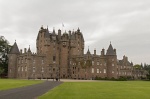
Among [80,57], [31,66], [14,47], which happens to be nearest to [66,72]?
[80,57]

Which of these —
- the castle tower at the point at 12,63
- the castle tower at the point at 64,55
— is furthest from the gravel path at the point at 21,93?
the castle tower at the point at 64,55

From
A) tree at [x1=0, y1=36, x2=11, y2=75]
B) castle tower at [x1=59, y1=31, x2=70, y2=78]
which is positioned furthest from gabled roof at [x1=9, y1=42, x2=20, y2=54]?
castle tower at [x1=59, y1=31, x2=70, y2=78]

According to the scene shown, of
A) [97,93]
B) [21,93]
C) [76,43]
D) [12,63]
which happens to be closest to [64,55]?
[76,43]

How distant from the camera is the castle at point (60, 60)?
10462 centimetres

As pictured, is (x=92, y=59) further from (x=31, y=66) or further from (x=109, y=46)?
(x=31, y=66)

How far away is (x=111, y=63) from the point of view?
110000mm

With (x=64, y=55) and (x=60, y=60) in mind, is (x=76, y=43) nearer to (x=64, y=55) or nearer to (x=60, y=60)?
(x=64, y=55)

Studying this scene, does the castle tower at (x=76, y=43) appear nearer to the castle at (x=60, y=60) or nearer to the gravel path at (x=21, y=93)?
the castle at (x=60, y=60)

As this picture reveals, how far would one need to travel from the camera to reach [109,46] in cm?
11225

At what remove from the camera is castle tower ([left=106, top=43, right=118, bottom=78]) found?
109 metres

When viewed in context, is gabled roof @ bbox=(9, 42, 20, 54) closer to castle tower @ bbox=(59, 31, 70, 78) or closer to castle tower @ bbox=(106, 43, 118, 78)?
castle tower @ bbox=(59, 31, 70, 78)

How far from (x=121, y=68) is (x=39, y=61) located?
50.9 m

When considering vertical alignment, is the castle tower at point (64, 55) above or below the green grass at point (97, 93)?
above

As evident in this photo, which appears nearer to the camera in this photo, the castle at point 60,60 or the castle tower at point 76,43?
the castle at point 60,60
